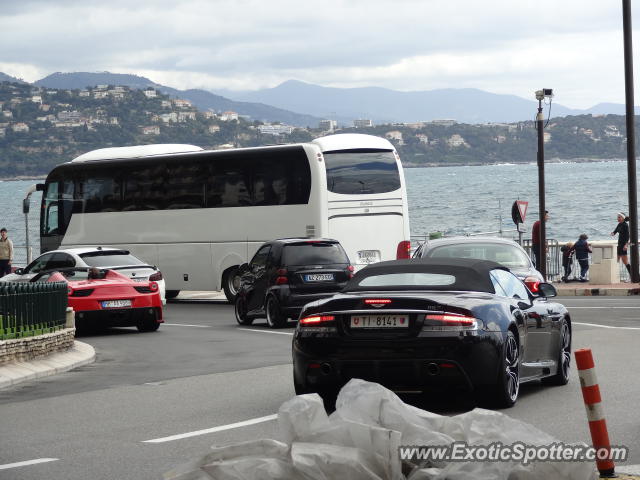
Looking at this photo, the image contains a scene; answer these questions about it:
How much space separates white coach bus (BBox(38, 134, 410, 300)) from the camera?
3209 cm

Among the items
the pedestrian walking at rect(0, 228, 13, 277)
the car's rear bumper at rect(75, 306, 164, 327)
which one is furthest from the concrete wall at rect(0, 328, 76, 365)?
the pedestrian walking at rect(0, 228, 13, 277)

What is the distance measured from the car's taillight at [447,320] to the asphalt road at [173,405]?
838 mm

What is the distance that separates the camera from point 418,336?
36.4ft

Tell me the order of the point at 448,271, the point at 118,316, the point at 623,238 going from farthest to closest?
the point at 623,238 → the point at 118,316 → the point at 448,271

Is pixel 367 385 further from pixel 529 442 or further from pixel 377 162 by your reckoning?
pixel 377 162

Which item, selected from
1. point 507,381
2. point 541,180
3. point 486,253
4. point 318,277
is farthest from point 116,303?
point 541,180

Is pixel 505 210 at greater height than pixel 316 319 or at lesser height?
lesser

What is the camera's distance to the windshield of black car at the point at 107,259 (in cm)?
2512

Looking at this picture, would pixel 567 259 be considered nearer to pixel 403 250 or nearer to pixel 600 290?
pixel 600 290

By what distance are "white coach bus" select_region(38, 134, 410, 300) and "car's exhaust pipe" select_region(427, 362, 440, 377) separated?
65.3 feet

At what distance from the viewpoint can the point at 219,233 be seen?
33.9 meters

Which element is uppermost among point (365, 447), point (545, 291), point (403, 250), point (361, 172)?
point (361, 172)

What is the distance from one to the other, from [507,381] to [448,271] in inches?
48.4

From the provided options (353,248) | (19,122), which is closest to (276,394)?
(353,248)
